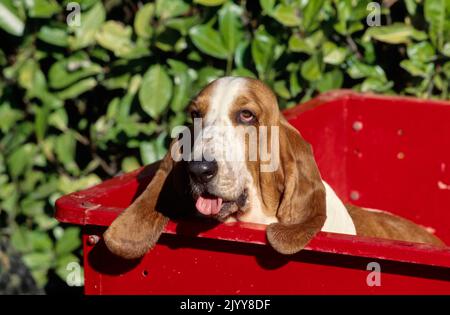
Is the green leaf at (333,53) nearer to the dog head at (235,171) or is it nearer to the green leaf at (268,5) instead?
the green leaf at (268,5)

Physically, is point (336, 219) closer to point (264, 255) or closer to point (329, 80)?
point (264, 255)

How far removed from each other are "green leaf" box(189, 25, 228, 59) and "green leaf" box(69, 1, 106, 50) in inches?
24.9

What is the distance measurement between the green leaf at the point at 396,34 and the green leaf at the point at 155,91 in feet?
4.01

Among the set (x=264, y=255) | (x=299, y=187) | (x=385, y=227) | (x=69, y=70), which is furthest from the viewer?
(x=69, y=70)

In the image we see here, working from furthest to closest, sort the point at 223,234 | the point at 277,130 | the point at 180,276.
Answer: the point at 277,130 → the point at 180,276 → the point at 223,234

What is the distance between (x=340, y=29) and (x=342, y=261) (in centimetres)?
230

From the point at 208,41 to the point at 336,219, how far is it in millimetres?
1643

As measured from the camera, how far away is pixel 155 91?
471cm

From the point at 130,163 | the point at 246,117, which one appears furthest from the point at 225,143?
the point at 130,163

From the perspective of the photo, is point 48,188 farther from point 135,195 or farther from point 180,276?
point 180,276

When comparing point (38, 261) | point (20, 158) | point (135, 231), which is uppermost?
point (135, 231)

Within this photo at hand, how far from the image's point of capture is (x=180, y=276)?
285 cm

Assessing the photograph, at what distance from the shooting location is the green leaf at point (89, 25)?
191 inches
